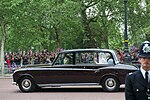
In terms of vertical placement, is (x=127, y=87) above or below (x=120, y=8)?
below

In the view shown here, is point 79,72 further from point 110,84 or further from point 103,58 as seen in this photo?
point 110,84

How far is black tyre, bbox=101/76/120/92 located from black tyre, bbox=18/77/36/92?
8.70ft

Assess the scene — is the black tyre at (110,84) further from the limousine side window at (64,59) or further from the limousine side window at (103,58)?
the limousine side window at (64,59)

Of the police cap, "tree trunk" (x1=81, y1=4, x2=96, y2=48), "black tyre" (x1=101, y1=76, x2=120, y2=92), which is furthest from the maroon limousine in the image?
"tree trunk" (x1=81, y1=4, x2=96, y2=48)

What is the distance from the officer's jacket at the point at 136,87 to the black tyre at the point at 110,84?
9.88 metres

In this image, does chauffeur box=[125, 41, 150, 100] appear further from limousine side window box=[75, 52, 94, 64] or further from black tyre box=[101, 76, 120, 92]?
limousine side window box=[75, 52, 94, 64]

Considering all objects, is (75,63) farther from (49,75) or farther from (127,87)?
(127,87)

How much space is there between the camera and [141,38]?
34.1 m

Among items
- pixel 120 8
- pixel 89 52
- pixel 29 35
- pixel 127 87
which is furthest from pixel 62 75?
pixel 120 8

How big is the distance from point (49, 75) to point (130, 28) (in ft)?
68.1

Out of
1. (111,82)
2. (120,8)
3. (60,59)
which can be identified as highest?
(120,8)

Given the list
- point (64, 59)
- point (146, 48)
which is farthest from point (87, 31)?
point (146, 48)

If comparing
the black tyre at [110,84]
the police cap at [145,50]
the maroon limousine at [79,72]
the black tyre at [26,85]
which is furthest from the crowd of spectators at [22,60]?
the police cap at [145,50]

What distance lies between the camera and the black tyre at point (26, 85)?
45.2 feet
